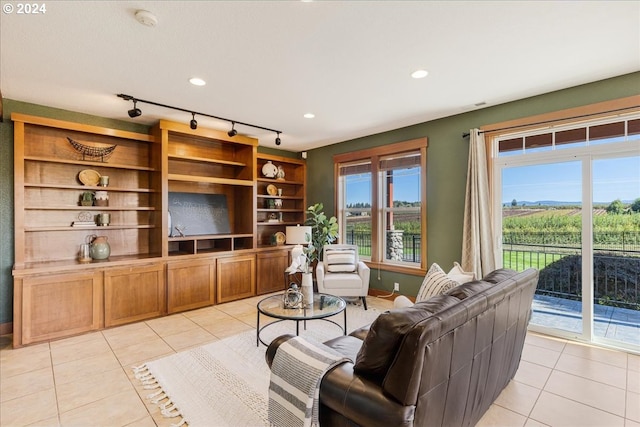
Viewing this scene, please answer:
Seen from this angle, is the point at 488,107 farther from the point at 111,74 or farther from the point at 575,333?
the point at 111,74

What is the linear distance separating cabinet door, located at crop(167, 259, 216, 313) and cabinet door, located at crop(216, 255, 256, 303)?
121 millimetres

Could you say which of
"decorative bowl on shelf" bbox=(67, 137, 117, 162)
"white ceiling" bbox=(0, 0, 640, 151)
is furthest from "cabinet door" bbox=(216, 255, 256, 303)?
"white ceiling" bbox=(0, 0, 640, 151)

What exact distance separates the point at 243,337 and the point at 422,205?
293 cm

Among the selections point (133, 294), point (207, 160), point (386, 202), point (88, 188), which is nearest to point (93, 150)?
point (88, 188)

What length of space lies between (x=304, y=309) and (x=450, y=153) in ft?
9.24

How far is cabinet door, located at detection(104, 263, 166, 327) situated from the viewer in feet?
11.9

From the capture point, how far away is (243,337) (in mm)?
3334

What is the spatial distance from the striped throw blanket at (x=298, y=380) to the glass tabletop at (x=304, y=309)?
105cm

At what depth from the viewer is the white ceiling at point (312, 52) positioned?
77.9 inches

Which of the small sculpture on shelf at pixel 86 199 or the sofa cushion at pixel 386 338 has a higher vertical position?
the small sculpture on shelf at pixel 86 199

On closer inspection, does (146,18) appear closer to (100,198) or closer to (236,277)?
(100,198)

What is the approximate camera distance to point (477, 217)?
3705 mm

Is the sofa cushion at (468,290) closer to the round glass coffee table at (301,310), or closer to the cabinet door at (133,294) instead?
the round glass coffee table at (301,310)

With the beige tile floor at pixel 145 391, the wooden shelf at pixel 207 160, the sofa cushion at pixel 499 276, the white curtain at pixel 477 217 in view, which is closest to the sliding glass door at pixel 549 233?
the white curtain at pixel 477 217
